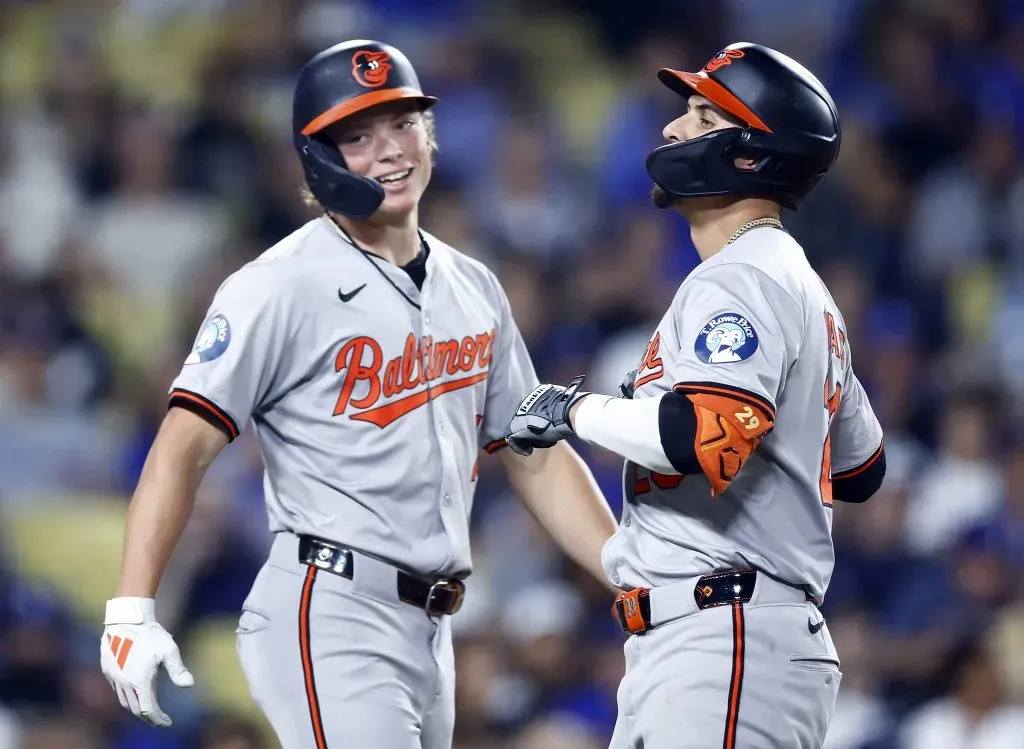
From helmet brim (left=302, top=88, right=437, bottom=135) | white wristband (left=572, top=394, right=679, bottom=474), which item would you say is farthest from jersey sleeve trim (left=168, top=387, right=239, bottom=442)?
white wristband (left=572, top=394, right=679, bottom=474)

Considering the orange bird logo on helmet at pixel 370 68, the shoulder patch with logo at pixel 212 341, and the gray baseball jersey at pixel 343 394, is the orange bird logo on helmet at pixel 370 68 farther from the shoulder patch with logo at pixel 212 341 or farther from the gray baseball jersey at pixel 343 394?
the shoulder patch with logo at pixel 212 341

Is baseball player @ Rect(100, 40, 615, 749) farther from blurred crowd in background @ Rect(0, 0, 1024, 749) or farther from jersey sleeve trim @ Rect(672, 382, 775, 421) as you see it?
blurred crowd in background @ Rect(0, 0, 1024, 749)

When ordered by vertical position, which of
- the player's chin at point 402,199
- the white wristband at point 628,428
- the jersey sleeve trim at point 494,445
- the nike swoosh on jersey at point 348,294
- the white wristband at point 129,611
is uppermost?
the player's chin at point 402,199

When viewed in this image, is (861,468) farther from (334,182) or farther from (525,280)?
(525,280)

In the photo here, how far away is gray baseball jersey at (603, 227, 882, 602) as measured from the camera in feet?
9.63

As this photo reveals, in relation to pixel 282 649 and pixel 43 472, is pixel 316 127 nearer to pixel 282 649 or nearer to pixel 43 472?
pixel 282 649

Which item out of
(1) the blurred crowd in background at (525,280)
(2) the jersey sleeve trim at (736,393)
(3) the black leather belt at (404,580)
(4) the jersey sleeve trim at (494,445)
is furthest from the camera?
(1) the blurred crowd in background at (525,280)

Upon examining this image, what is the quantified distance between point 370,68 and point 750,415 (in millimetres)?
1334

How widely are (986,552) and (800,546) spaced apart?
328 cm

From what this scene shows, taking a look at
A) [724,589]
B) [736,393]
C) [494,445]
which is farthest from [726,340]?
[494,445]

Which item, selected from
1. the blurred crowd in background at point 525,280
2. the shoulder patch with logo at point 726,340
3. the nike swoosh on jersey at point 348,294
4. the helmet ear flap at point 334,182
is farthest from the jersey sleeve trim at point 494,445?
the blurred crowd in background at point 525,280

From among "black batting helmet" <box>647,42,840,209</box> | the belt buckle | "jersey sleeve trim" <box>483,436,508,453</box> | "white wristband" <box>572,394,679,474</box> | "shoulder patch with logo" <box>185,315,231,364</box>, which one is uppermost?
"black batting helmet" <box>647,42,840,209</box>

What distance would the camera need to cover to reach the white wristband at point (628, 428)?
2.95 metres

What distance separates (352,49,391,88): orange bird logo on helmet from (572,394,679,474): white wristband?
101 centimetres
